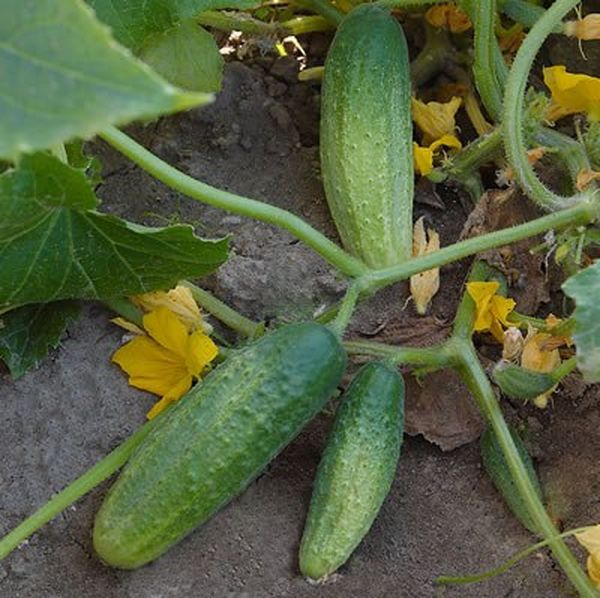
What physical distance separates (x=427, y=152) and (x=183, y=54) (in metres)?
0.41

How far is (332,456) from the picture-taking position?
166 cm

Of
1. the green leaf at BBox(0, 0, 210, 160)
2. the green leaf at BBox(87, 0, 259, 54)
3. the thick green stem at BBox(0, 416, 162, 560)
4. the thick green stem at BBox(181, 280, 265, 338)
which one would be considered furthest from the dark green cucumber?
the green leaf at BBox(0, 0, 210, 160)

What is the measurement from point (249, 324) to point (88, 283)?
0.90 feet

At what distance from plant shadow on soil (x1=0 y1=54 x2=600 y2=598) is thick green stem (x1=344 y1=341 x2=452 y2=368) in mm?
100

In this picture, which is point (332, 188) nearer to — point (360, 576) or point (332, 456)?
point (332, 456)

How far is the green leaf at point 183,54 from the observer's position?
1878 mm

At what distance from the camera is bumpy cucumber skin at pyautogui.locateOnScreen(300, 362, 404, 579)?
5.32ft

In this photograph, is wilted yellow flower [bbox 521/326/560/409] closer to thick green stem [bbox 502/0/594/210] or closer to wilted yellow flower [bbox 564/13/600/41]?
Answer: thick green stem [bbox 502/0/594/210]

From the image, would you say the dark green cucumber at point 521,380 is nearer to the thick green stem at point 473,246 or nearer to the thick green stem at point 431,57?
the thick green stem at point 473,246

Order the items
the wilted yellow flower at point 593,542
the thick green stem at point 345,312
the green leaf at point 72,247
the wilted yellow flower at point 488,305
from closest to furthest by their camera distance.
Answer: the green leaf at point 72,247 → the wilted yellow flower at point 593,542 → the thick green stem at point 345,312 → the wilted yellow flower at point 488,305

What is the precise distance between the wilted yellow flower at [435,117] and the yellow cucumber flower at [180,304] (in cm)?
50

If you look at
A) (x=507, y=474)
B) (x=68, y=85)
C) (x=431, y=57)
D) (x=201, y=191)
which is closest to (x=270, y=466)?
(x=507, y=474)

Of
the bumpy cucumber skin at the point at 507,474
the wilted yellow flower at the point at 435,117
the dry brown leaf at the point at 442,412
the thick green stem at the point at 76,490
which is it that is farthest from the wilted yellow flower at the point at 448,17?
the thick green stem at the point at 76,490

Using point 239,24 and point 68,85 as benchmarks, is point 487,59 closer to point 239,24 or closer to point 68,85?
point 239,24
